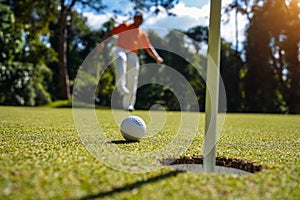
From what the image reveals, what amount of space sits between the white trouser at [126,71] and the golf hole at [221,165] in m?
5.45

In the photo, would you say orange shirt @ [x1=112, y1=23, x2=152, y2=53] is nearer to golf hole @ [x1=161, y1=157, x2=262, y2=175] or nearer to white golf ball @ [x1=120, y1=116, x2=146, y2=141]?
white golf ball @ [x1=120, y1=116, x2=146, y2=141]

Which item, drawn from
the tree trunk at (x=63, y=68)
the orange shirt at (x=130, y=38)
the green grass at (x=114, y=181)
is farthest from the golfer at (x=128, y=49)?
the tree trunk at (x=63, y=68)

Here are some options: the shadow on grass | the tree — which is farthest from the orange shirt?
the tree

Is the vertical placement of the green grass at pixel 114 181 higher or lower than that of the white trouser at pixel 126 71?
lower

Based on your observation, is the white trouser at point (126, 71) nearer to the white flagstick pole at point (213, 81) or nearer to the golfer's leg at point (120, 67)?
the golfer's leg at point (120, 67)

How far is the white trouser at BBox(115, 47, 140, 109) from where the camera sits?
26.3 ft

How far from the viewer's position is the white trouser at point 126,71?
8.01m

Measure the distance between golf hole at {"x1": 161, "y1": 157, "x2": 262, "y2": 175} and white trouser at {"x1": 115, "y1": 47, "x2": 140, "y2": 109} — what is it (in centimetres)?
545

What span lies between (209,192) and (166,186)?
211 millimetres

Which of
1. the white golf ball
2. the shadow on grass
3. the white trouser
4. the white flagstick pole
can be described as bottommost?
the shadow on grass

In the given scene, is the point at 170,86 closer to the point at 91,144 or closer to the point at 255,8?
the point at 255,8

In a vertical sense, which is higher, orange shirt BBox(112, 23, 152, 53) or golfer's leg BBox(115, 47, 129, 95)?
orange shirt BBox(112, 23, 152, 53)

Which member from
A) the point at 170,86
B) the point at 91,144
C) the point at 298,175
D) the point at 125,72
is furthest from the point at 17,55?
the point at 298,175

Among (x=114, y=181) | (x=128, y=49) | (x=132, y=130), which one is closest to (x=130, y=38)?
(x=128, y=49)
